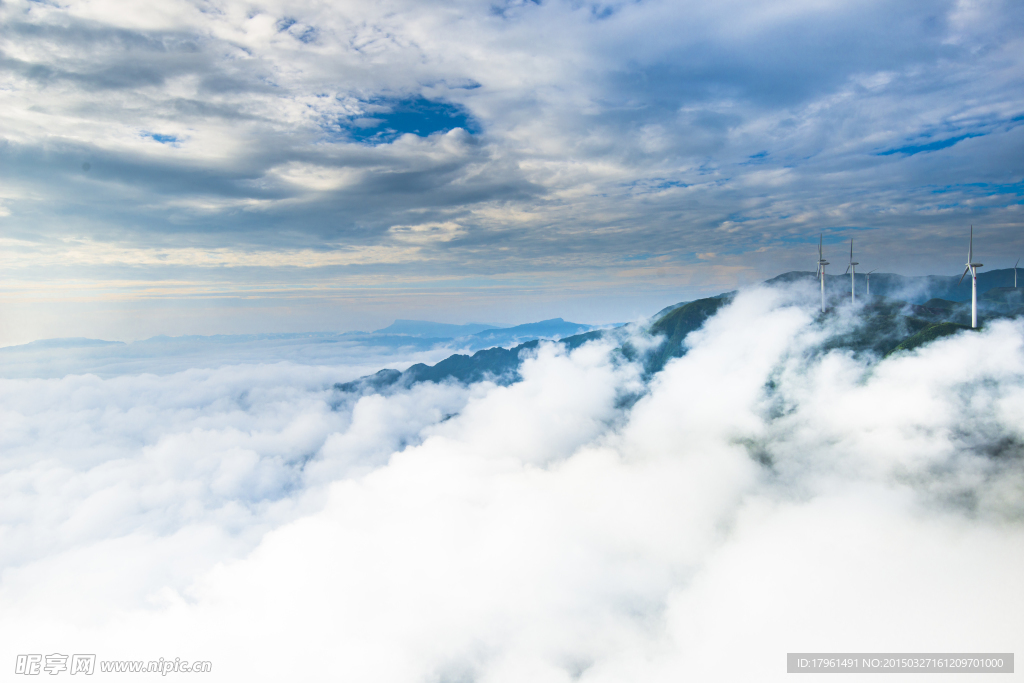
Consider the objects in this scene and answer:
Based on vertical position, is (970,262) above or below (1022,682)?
above

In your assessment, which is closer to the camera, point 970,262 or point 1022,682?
point 970,262
